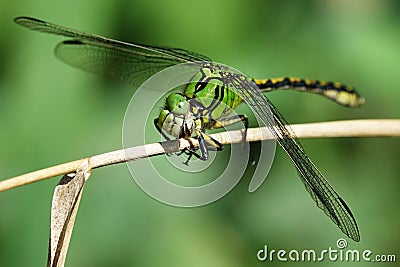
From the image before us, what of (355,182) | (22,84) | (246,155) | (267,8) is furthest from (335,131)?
(22,84)

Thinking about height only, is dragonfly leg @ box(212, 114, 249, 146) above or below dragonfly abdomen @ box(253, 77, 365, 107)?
below

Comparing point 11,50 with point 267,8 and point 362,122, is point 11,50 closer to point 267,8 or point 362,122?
point 267,8

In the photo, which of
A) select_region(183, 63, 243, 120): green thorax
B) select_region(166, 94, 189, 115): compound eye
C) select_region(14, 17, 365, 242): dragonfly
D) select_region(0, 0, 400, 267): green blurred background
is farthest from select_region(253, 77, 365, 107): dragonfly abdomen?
select_region(166, 94, 189, 115): compound eye

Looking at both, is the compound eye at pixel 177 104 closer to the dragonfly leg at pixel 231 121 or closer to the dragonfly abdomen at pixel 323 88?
the dragonfly leg at pixel 231 121

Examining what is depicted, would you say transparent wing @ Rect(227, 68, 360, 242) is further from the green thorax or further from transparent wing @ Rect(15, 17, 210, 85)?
transparent wing @ Rect(15, 17, 210, 85)

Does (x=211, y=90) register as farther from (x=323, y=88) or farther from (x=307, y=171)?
(x=323, y=88)

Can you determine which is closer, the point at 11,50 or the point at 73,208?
the point at 73,208

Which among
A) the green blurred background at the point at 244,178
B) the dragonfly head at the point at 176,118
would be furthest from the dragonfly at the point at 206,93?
the green blurred background at the point at 244,178
